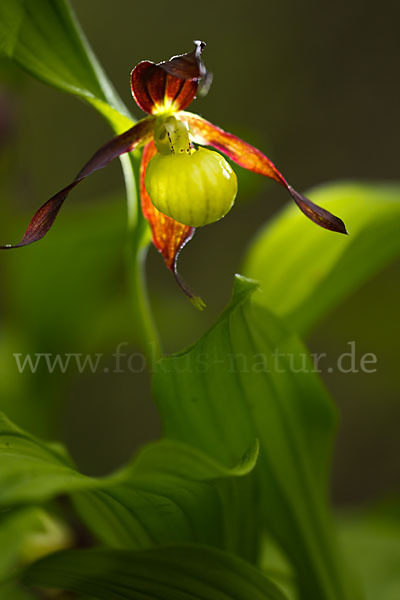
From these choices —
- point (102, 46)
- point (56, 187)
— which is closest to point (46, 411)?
point (56, 187)

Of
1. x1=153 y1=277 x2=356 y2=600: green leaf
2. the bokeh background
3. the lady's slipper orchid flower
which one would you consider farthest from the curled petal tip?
the bokeh background

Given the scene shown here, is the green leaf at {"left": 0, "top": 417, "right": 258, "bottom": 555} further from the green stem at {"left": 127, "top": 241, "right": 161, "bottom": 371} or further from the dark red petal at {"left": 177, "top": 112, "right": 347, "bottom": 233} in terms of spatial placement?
the dark red petal at {"left": 177, "top": 112, "right": 347, "bottom": 233}

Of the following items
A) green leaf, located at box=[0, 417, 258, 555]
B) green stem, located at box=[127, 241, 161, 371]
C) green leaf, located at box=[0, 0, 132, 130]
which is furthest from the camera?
green stem, located at box=[127, 241, 161, 371]

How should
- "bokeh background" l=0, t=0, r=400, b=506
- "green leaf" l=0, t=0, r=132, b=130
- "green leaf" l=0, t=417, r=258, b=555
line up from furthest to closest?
1. "bokeh background" l=0, t=0, r=400, b=506
2. "green leaf" l=0, t=0, r=132, b=130
3. "green leaf" l=0, t=417, r=258, b=555

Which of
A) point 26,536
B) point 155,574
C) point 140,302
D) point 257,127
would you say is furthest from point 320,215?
A: point 257,127

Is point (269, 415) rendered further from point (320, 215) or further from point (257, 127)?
point (257, 127)

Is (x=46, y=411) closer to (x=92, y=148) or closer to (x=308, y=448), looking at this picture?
(x=308, y=448)
